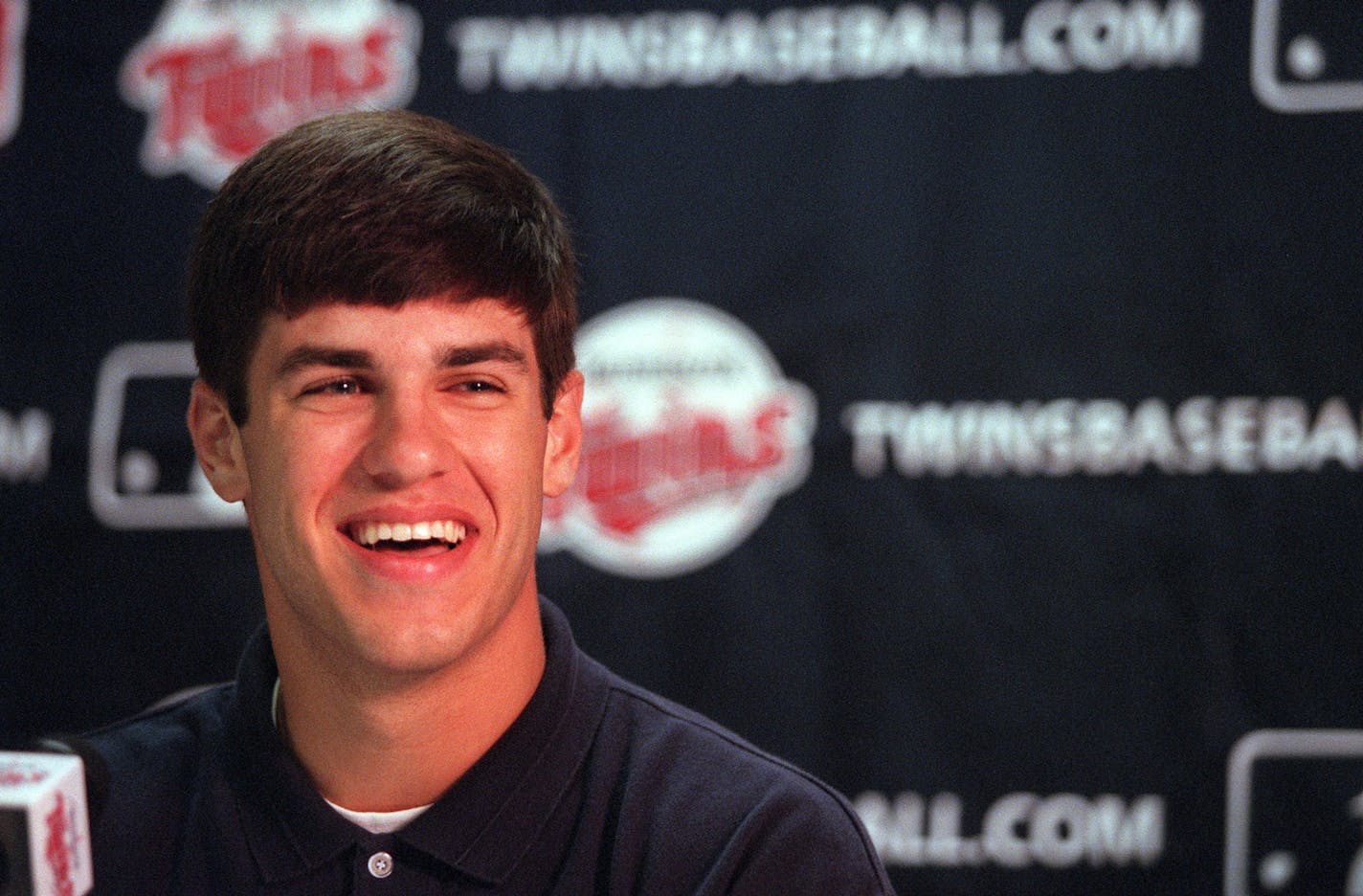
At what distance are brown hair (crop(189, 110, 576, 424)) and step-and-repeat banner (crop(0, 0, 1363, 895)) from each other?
22.8 inches

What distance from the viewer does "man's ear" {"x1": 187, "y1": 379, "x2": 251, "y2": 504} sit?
1.23 m

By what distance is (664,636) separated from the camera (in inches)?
71.2

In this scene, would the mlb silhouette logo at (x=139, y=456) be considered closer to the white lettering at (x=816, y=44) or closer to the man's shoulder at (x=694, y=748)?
the white lettering at (x=816, y=44)

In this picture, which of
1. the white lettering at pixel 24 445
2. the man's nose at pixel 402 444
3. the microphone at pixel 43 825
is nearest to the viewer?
the microphone at pixel 43 825

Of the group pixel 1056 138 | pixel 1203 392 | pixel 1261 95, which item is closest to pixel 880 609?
pixel 1203 392

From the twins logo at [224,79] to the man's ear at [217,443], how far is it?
0.69 m

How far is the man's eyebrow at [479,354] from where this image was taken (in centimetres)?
112

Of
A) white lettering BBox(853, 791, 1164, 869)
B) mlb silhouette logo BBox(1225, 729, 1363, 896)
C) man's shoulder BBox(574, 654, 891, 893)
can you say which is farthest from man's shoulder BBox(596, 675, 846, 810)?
mlb silhouette logo BBox(1225, 729, 1363, 896)

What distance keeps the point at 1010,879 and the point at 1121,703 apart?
0.25m

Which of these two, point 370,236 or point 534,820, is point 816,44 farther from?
point 534,820

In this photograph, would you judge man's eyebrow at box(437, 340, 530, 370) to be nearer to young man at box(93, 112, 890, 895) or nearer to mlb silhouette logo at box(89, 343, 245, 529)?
young man at box(93, 112, 890, 895)

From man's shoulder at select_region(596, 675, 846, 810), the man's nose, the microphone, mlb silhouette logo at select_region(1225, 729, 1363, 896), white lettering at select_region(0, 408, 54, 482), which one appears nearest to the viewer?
the microphone

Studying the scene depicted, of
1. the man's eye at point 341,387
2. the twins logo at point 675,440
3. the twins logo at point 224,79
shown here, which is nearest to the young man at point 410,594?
the man's eye at point 341,387

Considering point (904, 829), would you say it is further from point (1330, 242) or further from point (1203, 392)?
point (1330, 242)
